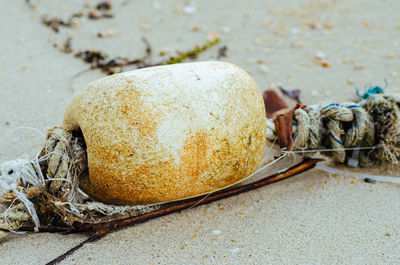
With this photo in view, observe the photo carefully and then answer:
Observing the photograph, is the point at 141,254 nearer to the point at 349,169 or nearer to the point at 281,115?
the point at 281,115

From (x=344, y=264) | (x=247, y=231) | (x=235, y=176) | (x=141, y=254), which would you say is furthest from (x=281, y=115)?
(x=141, y=254)

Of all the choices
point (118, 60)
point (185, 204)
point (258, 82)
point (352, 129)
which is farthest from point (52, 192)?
point (258, 82)

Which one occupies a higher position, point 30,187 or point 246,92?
point 246,92

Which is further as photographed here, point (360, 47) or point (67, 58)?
point (360, 47)

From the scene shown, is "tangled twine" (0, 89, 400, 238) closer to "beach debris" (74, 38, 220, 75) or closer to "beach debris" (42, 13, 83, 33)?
"beach debris" (74, 38, 220, 75)

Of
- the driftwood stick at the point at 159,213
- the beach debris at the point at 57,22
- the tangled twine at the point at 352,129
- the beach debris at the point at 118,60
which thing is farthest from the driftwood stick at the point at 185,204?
the beach debris at the point at 57,22
